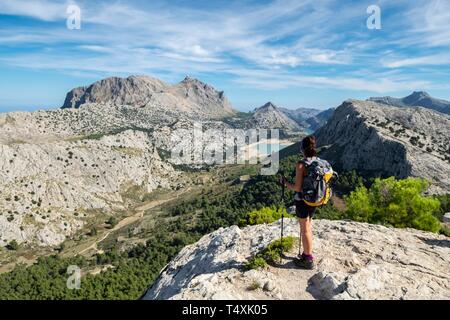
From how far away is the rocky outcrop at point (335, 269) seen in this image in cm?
1392

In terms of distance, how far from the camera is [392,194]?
36188mm

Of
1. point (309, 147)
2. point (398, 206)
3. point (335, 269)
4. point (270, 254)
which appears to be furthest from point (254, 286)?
point (398, 206)

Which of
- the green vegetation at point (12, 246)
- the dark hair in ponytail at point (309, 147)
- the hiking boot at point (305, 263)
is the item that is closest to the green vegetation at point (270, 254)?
the hiking boot at point (305, 263)

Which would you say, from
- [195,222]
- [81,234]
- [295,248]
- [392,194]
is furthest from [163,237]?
[295,248]

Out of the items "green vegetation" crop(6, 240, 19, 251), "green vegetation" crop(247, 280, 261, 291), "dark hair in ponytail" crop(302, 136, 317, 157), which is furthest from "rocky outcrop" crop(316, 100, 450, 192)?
"green vegetation" crop(6, 240, 19, 251)

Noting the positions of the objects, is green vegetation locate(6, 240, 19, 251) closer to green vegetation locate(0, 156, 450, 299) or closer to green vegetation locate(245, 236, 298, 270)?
green vegetation locate(0, 156, 450, 299)

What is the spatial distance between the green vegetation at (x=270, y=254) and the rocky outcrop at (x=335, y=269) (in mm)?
363

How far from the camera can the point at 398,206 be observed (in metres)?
34.6

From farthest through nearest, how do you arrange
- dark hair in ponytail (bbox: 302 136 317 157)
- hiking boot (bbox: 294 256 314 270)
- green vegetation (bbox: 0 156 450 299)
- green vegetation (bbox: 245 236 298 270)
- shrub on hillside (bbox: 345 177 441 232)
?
1. green vegetation (bbox: 0 156 450 299)
2. shrub on hillside (bbox: 345 177 441 232)
3. green vegetation (bbox: 245 236 298 270)
4. hiking boot (bbox: 294 256 314 270)
5. dark hair in ponytail (bbox: 302 136 317 157)

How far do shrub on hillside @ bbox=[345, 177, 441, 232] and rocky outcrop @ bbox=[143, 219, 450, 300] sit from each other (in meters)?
12.0

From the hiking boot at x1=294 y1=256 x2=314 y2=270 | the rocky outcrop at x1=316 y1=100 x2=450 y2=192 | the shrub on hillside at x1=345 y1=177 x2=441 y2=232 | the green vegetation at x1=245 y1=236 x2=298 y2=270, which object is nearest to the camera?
the hiking boot at x1=294 y1=256 x2=314 y2=270

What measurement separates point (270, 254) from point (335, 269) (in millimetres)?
3132

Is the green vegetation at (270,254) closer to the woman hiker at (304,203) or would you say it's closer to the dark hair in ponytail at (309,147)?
the woman hiker at (304,203)

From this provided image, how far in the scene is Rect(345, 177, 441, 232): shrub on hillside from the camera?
33.7 meters
